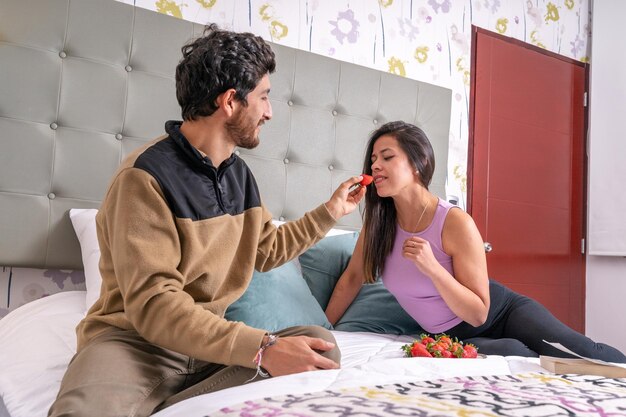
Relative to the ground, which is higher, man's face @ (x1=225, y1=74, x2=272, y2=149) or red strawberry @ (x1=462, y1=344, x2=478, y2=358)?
man's face @ (x1=225, y1=74, x2=272, y2=149)

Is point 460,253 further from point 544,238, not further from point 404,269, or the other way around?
point 544,238

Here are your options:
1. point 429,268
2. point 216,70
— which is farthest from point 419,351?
point 216,70

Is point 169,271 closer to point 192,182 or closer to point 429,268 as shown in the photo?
point 192,182

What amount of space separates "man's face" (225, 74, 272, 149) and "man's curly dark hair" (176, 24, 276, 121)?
0.02 metres

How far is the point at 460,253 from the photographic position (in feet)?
6.74

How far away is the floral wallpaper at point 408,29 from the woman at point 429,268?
68 centimetres

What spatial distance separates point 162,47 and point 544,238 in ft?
7.18

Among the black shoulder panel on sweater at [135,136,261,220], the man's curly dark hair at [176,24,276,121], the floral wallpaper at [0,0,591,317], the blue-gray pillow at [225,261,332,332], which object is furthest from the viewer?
the floral wallpaper at [0,0,591,317]

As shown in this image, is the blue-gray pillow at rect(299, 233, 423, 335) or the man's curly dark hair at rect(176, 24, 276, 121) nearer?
the man's curly dark hair at rect(176, 24, 276, 121)

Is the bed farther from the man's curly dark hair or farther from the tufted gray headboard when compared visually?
the man's curly dark hair

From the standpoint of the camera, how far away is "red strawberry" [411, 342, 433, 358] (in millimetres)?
1604

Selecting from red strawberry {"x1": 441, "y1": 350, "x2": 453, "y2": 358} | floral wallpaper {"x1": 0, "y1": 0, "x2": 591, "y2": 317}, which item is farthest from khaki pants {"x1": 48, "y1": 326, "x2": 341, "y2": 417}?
floral wallpaper {"x1": 0, "y1": 0, "x2": 591, "y2": 317}

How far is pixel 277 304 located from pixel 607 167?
90.3 inches

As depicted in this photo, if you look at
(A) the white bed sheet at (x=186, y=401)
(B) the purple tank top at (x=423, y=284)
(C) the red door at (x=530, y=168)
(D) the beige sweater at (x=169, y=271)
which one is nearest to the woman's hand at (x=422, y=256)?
(B) the purple tank top at (x=423, y=284)
